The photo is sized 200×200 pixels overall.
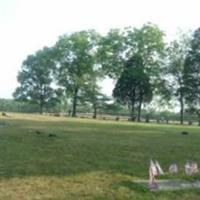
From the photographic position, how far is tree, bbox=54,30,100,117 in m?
78.9

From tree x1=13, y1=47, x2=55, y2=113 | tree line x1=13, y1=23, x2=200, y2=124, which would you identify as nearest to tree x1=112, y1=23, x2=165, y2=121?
tree line x1=13, y1=23, x2=200, y2=124

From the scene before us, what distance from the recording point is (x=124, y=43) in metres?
74.4

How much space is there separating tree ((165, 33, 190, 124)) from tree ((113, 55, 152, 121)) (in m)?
3.13

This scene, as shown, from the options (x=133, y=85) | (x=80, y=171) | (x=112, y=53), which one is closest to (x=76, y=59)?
(x=112, y=53)

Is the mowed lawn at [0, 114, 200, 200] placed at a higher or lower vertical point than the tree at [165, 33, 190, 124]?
lower

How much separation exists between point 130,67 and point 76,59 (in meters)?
10.8

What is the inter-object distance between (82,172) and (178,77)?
203ft

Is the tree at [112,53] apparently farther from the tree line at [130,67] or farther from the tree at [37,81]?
the tree at [37,81]

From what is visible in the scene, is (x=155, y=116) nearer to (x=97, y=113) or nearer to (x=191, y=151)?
(x=97, y=113)

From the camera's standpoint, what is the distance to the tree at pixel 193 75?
66.8m

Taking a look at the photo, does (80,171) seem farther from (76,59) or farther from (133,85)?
(76,59)

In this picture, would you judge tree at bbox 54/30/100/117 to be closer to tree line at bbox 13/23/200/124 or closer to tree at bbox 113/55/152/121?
tree line at bbox 13/23/200/124

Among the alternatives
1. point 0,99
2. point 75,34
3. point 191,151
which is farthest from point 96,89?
point 191,151

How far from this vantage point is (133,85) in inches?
2857
